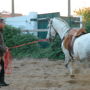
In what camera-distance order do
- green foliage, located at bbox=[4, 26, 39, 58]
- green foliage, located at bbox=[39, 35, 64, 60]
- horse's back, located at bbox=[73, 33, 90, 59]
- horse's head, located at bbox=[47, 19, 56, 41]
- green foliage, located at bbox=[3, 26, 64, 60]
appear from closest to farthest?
horse's back, located at bbox=[73, 33, 90, 59] < horse's head, located at bbox=[47, 19, 56, 41] < green foliage, located at bbox=[39, 35, 64, 60] < green foliage, located at bbox=[3, 26, 64, 60] < green foliage, located at bbox=[4, 26, 39, 58]

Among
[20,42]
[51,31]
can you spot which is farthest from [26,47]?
[51,31]

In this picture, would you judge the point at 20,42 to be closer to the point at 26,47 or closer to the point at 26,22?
the point at 26,47

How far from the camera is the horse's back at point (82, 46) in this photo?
7743 mm

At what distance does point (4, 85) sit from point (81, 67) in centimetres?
393

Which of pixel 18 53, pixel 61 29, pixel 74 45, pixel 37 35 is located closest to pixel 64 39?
pixel 61 29

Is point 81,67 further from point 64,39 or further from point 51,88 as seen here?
point 51,88

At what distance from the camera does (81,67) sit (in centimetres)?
1152

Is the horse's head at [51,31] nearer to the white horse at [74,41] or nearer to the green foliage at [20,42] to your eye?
the white horse at [74,41]

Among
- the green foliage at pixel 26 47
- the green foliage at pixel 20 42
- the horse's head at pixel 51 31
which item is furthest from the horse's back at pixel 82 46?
the green foliage at pixel 20 42

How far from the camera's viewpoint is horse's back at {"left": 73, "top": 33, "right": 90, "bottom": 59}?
774 cm

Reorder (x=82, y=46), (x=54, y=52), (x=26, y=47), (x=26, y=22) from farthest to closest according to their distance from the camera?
(x=26, y=22)
(x=26, y=47)
(x=54, y=52)
(x=82, y=46)

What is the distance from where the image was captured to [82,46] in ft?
25.7

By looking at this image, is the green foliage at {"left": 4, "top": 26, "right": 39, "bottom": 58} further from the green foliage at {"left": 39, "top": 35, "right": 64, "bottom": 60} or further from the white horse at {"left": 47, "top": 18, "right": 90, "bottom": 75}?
the white horse at {"left": 47, "top": 18, "right": 90, "bottom": 75}

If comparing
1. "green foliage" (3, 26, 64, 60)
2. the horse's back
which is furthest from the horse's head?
"green foliage" (3, 26, 64, 60)
